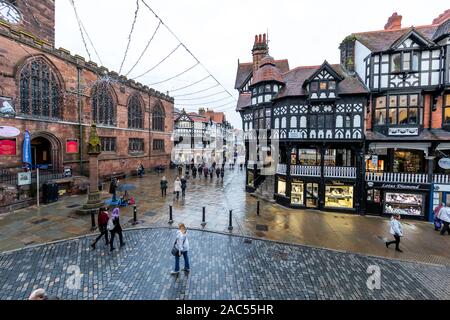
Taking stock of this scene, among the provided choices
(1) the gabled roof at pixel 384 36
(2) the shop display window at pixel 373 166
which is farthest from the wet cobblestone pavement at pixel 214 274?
(1) the gabled roof at pixel 384 36

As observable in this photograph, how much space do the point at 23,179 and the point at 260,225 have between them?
47.3 ft

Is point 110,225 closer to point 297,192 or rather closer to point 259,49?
point 297,192

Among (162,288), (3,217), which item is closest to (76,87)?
(3,217)

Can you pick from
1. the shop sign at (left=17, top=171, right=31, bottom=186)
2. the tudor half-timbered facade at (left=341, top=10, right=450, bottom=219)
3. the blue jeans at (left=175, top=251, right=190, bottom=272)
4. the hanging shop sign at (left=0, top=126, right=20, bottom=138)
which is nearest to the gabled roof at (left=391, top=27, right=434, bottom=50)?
the tudor half-timbered facade at (left=341, top=10, right=450, bottom=219)

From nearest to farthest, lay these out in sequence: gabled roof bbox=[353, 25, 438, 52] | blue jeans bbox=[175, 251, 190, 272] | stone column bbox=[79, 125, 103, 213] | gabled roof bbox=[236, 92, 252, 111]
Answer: blue jeans bbox=[175, 251, 190, 272] < stone column bbox=[79, 125, 103, 213] < gabled roof bbox=[353, 25, 438, 52] < gabled roof bbox=[236, 92, 252, 111]

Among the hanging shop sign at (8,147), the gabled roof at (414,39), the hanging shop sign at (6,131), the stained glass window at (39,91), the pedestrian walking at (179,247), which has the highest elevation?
the gabled roof at (414,39)

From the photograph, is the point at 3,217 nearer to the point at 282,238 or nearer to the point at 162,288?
the point at 162,288

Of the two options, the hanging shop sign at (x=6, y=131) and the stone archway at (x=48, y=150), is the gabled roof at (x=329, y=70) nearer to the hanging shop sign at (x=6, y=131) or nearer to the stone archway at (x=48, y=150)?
the hanging shop sign at (x=6, y=131)

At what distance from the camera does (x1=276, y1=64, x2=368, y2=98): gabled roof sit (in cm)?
1335

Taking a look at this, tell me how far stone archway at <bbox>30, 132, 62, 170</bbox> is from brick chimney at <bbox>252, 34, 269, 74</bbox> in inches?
716

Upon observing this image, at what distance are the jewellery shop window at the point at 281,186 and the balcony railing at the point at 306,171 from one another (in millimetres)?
1036

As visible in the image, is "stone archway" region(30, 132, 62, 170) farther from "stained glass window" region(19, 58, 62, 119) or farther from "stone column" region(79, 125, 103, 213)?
"stone column" region(79, 125, 103, 213)

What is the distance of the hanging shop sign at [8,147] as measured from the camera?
492 inches

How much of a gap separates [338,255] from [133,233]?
344 inches
